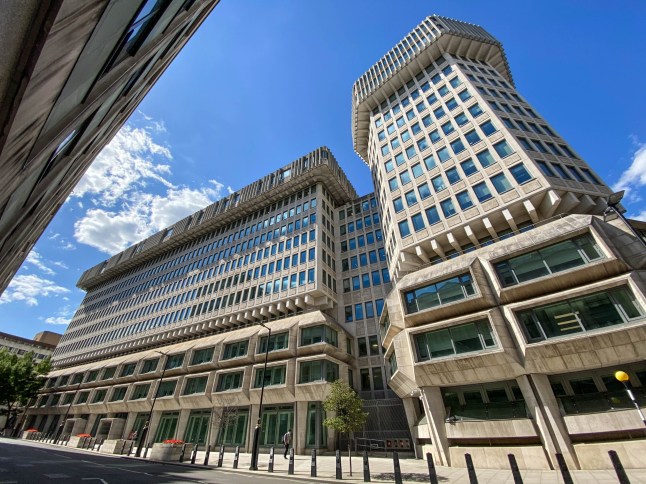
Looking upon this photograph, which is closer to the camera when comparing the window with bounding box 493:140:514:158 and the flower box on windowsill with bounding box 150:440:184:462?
the flower box on windowsill with bounding box 150:440:184:462

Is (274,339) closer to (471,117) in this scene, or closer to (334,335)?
(334,335)

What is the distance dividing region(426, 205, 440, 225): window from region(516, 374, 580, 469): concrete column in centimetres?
1316

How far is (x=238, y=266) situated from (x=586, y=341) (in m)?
40.5

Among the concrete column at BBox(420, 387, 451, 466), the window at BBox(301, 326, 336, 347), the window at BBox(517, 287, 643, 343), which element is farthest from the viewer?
the window at BBox(301, 326, 336, 347)

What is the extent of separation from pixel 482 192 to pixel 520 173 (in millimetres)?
2808

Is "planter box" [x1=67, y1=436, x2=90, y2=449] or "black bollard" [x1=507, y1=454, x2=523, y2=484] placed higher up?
"planter box" [x1=67, y1=436, x2=90, y2=449]

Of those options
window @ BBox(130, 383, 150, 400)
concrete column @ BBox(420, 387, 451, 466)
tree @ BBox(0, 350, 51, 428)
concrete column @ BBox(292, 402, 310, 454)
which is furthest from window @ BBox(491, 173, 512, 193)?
tree @ BBox(0, 350, 51, 428)

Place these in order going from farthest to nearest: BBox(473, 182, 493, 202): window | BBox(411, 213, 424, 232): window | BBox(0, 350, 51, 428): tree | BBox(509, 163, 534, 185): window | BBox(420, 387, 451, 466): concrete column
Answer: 1. BBox(0, 350, 51, 428): tree
2. BBox(411, 213, 424, 232): window
3. BBox(473, 182, 493, 202): window
4. BBox(509, 163, 534, 185): window
5. BBox(420, 387, 451, 466): concrete column

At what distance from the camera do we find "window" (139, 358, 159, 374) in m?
42.0

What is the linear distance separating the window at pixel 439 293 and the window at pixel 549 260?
2120 millimetres

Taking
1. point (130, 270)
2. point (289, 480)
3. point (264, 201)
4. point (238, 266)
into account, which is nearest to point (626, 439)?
point (289, 480)

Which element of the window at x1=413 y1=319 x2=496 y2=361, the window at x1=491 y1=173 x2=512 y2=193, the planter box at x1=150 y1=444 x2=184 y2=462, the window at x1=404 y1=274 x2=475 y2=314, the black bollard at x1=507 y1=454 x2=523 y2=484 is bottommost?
the black bollard at x1=507 y1=454 x2=523 y2=484

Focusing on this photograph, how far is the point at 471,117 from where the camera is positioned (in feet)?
89.9

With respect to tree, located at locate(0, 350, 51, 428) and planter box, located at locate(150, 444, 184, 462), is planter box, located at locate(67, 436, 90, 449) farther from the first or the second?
tree, located at locate(0, 350, 51, 428)
